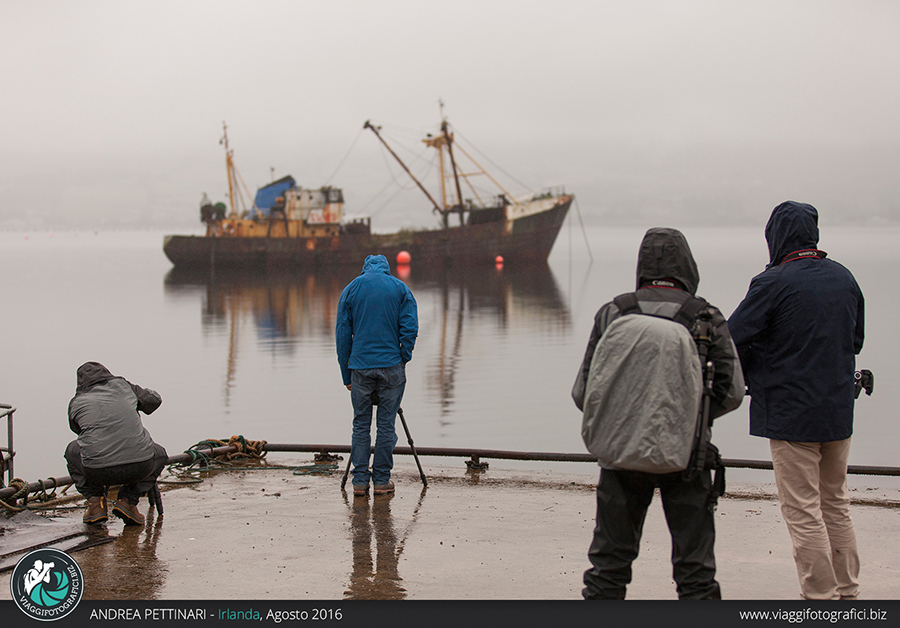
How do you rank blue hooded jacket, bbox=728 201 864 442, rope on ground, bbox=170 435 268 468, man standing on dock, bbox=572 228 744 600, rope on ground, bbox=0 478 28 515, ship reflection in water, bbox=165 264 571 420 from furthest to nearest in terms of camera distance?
ship reflection in water, bbox=165 264 571 420
rope on ground, bbox=170 435 268 468
rope on ground, bbox=0 478 28 515
blue hooded jacket, bbox=728 201 864 442
man standing on dock, bbox=572 228 744 600

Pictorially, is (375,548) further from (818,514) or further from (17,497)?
(17,497)

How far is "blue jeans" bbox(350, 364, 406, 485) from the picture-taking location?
5.21 m

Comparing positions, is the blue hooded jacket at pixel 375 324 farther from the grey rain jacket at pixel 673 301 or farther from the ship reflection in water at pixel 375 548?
the grey rain jacket at pixel 673 301

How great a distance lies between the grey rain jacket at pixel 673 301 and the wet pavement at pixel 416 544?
1.14 m

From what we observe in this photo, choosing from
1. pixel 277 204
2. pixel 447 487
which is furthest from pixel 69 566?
pixel 277 204

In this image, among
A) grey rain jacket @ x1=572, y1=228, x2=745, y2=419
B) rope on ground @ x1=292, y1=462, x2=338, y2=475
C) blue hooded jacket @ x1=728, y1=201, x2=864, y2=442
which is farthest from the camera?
rope on ground @ x1=292, y1=462, x2=338, y2=475

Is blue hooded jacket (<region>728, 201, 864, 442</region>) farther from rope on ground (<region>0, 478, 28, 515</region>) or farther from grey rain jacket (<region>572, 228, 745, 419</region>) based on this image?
rope on ground (<region>0, 478, 28, 515</region>)

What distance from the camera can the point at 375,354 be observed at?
5172 millimetres

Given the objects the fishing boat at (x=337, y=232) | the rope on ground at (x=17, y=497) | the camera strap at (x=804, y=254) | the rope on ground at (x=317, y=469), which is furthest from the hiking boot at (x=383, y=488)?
the fishing boat at (x=337, y=232)

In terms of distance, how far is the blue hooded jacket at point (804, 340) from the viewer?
10.5 feet

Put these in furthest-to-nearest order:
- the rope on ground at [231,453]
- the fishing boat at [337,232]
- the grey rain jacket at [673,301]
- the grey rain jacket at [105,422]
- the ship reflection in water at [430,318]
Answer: the fishing boat at [337,232] → the ship reflection in water at [430,318] → the rope on ground at [231,453] → the grey rain jacket at [105,422] → the grey rain jacket at [673,301]

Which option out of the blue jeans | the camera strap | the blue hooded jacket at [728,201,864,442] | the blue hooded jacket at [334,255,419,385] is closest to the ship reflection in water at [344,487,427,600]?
the blue jeans

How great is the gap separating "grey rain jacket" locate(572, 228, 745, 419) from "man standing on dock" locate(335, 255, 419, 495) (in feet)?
7.92

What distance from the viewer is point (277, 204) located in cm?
6025
